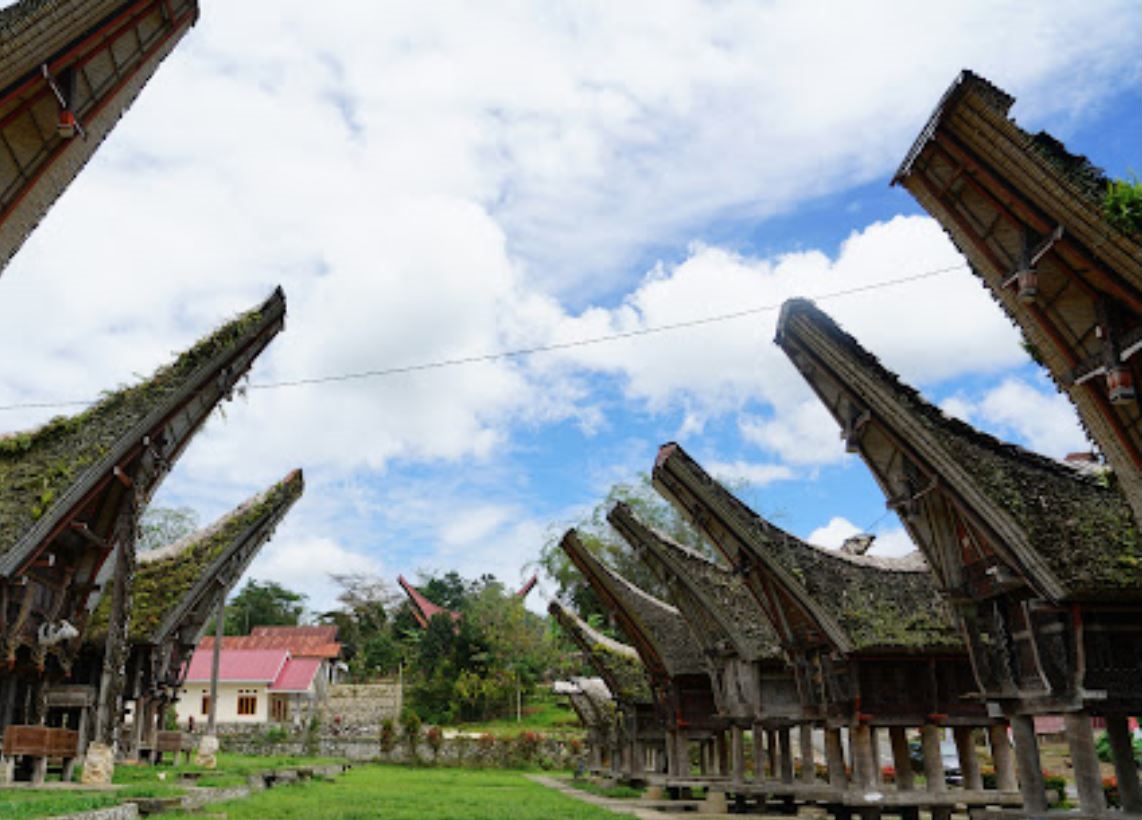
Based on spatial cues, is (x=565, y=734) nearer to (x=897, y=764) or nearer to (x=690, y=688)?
(x=690, y=688)

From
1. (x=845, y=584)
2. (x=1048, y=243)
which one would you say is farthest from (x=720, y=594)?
(x=1048, y=243)

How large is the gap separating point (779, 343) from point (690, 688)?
1330 centimetres

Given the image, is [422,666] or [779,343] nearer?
[779,343]

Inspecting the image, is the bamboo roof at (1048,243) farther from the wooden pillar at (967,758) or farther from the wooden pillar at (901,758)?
the wooden pillar at (967,758)

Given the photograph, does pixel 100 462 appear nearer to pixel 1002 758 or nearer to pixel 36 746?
pixel 36 746

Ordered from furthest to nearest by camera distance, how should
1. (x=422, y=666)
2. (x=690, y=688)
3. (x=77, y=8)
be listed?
(x=422, y=666) < (x=690, y=688) < (x=77, y=8)

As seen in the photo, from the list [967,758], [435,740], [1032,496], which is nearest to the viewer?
[1032,496]

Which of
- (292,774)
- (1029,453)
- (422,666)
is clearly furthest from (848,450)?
(422,666)

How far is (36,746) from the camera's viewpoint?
50.1ft

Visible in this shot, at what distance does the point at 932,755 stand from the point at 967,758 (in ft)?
6.26

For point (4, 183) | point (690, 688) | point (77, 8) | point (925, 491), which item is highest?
point (77, 8)

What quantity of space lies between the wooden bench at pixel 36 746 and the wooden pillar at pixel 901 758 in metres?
14.2

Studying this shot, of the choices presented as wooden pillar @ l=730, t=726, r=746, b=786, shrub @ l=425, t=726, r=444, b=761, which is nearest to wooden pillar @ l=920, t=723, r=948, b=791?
wooden pillar @ l=730, t=726, r=746, b=786

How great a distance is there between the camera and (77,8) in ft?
25.3
